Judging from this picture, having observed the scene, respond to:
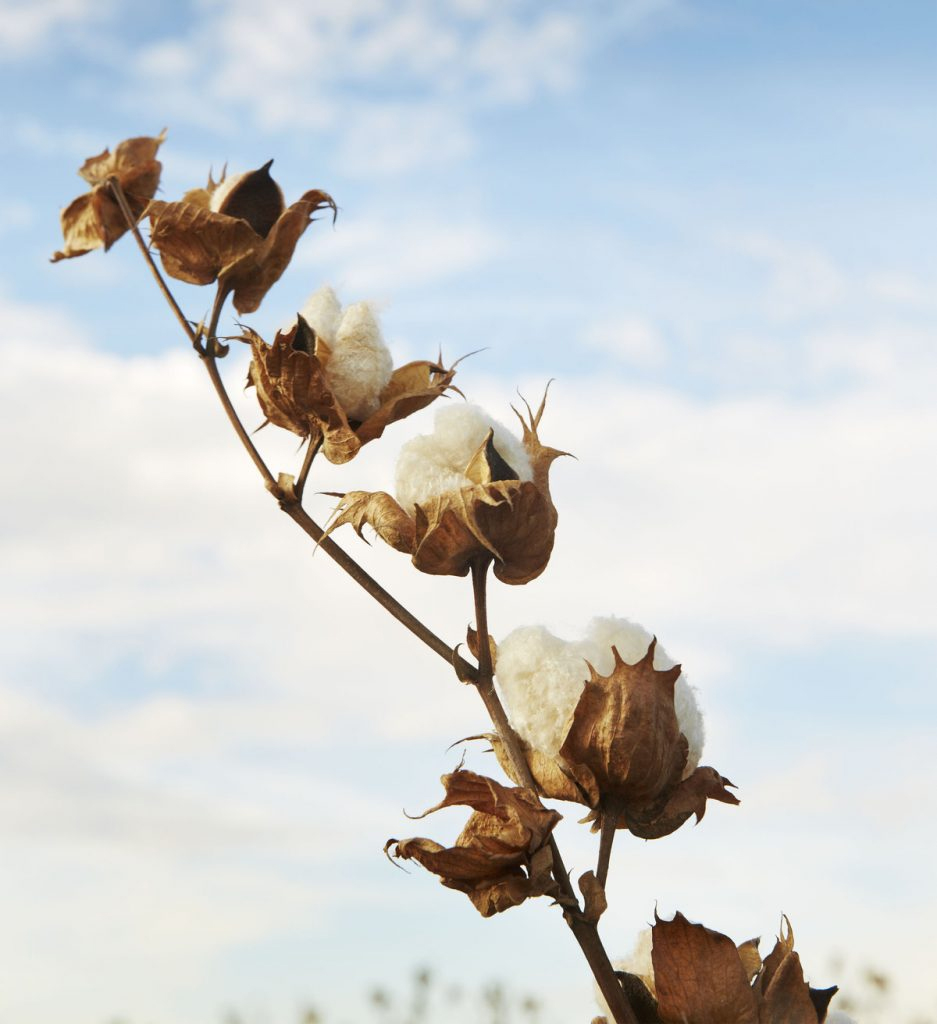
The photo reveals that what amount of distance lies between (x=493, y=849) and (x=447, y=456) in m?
0.45

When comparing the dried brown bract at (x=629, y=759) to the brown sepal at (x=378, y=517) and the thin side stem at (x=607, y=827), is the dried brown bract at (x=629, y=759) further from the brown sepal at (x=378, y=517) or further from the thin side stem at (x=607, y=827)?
the brown sepal at (x=378, y=517)

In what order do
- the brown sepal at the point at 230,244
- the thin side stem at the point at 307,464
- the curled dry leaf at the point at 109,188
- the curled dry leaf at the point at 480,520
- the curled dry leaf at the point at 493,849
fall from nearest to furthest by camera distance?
the curled dry leaf at the point at 493,849, the curled dry leaf at the point at 480,520, the thin side stem at the point at 307,464, the brown sepal at the point at 230,244, the curled dry leaf at the point at 109,188

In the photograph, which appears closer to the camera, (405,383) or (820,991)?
(820,991)

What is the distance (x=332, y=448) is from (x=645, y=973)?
758 millimetres

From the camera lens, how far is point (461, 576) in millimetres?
1519

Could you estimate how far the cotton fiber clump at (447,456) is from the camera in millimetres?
1461

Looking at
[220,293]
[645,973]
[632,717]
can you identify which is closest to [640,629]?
[632,717]

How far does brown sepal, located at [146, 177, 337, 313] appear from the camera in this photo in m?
1.79

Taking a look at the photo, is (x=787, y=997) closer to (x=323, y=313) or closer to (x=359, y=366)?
(x=359, y=366)

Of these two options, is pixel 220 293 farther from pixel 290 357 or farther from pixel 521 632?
pixel 521 632

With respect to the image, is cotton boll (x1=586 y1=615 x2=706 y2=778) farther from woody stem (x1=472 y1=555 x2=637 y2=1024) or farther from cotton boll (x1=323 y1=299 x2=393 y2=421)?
cotton boll (x1=323 y1=299 x2=393 y2=421)

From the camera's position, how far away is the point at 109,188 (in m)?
2.09

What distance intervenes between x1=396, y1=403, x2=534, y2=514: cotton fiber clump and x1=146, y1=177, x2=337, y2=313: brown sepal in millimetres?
480

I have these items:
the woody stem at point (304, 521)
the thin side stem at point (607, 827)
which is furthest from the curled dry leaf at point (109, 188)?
the thin side stem at point (607, 827)
